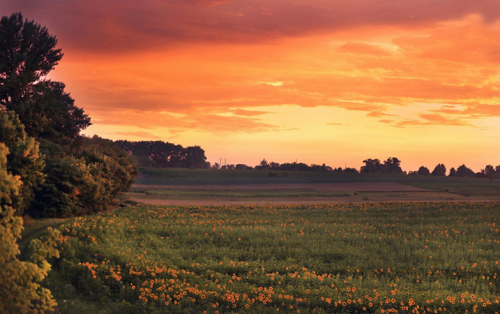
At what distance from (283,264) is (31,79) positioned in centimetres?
2704

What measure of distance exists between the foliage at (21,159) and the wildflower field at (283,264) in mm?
4182

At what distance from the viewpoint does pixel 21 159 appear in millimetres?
25016

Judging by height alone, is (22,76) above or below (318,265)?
above

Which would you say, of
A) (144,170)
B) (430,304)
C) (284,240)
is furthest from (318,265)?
(144,170)

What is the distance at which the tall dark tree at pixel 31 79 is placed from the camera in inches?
1372

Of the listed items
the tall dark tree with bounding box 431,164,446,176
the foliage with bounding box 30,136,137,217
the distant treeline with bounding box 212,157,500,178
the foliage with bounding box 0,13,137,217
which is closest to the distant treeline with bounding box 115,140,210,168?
the distant treeline with bounding box 212,157,500,178

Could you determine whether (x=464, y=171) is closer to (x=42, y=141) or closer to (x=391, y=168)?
(x=391, y=168)

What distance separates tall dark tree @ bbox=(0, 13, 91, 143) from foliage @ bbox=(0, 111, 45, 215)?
29.0ft

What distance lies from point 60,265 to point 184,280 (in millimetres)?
4971

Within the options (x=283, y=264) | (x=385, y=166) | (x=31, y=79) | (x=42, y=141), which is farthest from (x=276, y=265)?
(x=385, y=166)

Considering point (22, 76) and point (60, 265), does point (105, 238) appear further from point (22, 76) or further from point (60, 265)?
point (22, 76)

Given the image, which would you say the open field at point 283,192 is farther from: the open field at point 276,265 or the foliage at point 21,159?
the open field at point 276,265

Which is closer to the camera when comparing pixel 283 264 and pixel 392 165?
pixel 283 264

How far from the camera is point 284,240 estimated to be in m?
23.5
